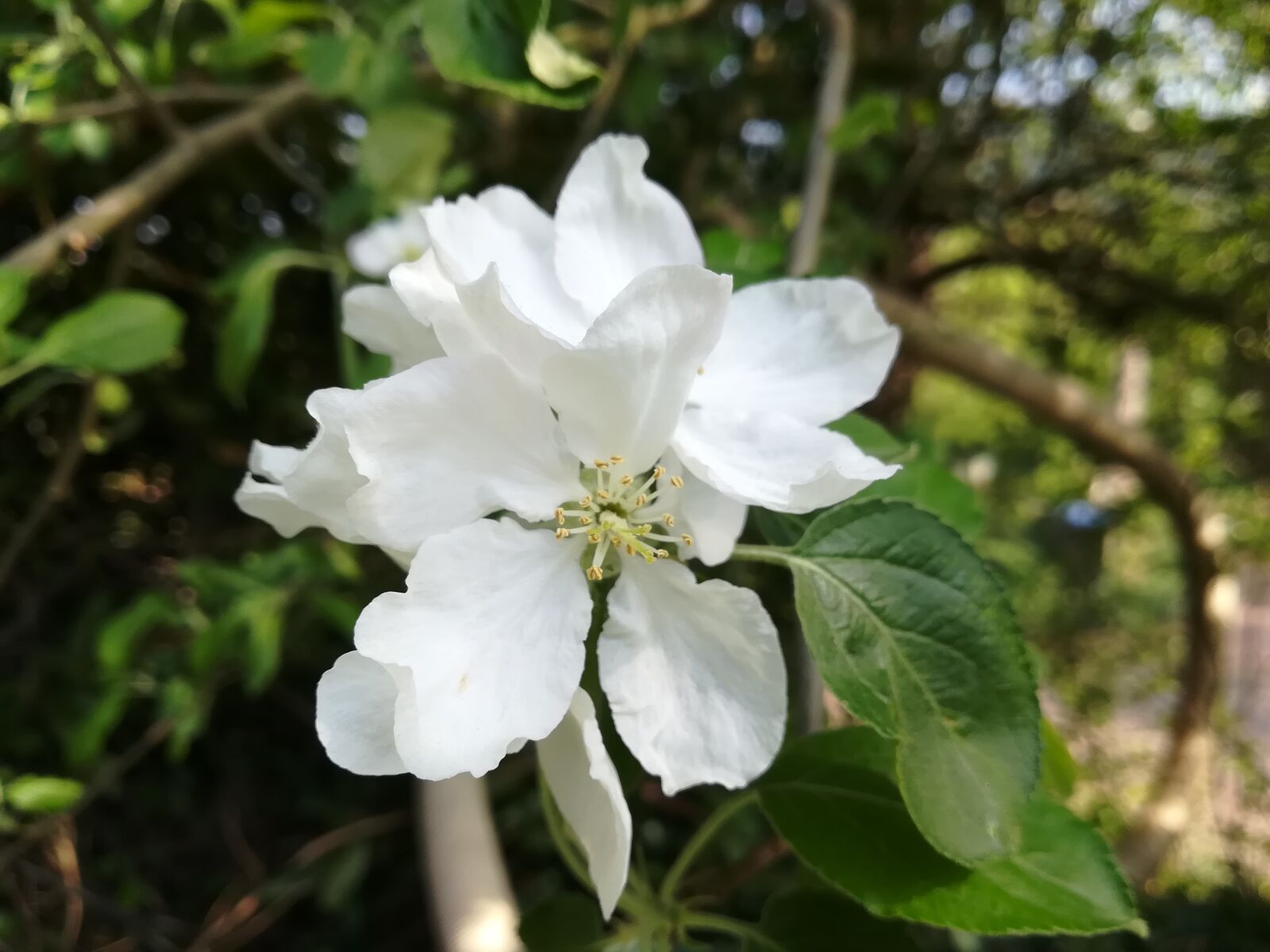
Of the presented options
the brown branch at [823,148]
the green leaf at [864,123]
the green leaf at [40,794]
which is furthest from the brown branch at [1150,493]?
the green leaf at [40,794]

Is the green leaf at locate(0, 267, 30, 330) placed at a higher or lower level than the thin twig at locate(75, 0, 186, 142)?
lower

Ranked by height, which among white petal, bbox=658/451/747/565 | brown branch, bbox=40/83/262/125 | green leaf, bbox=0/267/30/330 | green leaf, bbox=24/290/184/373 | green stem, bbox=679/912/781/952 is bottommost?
green stem, bbox=679/912/781/952

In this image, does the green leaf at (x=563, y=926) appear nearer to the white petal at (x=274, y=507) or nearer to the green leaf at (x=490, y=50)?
the white petal at (x=274, y=507)

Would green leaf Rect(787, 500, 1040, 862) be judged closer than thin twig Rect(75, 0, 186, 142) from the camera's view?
Yes

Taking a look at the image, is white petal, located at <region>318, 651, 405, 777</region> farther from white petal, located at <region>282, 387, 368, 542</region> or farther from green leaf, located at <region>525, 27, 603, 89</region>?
green leaf, located at <region>525, 27, 603, 89</region>

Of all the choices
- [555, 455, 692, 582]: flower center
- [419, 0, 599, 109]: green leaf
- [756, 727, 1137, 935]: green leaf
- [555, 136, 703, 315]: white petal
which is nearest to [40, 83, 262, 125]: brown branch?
[419, 0, 599, 109]: green leaf

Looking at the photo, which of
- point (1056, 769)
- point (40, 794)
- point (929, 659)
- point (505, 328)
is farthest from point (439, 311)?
point (40, 794)
